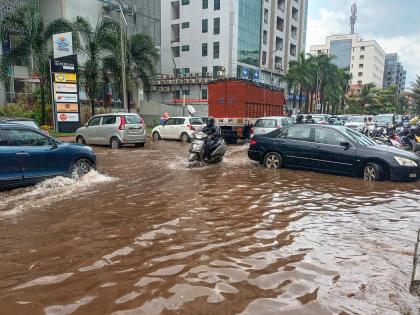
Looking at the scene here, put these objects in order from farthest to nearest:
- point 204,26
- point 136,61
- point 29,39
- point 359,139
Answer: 1. point 204,26
2. point 136,61
3. point 29,39
4. point 359,139

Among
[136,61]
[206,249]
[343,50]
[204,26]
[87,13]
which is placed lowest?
[206,249]

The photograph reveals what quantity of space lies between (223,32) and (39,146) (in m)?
48.7

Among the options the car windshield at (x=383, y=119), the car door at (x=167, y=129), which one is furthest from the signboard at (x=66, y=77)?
the car windshield at (x=383, y=119)

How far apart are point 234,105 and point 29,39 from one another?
14637mm

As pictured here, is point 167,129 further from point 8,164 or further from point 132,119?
point 8,164

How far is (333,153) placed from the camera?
9562 millimetres

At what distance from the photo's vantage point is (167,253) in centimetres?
434

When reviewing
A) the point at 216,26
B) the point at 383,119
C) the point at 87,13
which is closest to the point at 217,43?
the point at 216,26

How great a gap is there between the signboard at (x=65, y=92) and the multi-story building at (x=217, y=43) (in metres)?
30.8

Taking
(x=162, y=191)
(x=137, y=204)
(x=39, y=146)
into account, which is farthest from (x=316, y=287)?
(x=39, y=146)

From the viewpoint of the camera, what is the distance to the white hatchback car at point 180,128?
780 inches

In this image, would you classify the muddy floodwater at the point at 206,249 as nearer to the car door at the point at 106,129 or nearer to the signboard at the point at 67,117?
the car door at the point at 106,129

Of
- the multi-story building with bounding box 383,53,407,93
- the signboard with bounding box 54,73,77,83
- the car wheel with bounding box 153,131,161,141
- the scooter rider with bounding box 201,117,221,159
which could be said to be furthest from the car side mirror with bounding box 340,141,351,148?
the multi-story building with bounding box 383,53,407,93

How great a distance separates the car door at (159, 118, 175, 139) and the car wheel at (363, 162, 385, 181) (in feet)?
43.3
